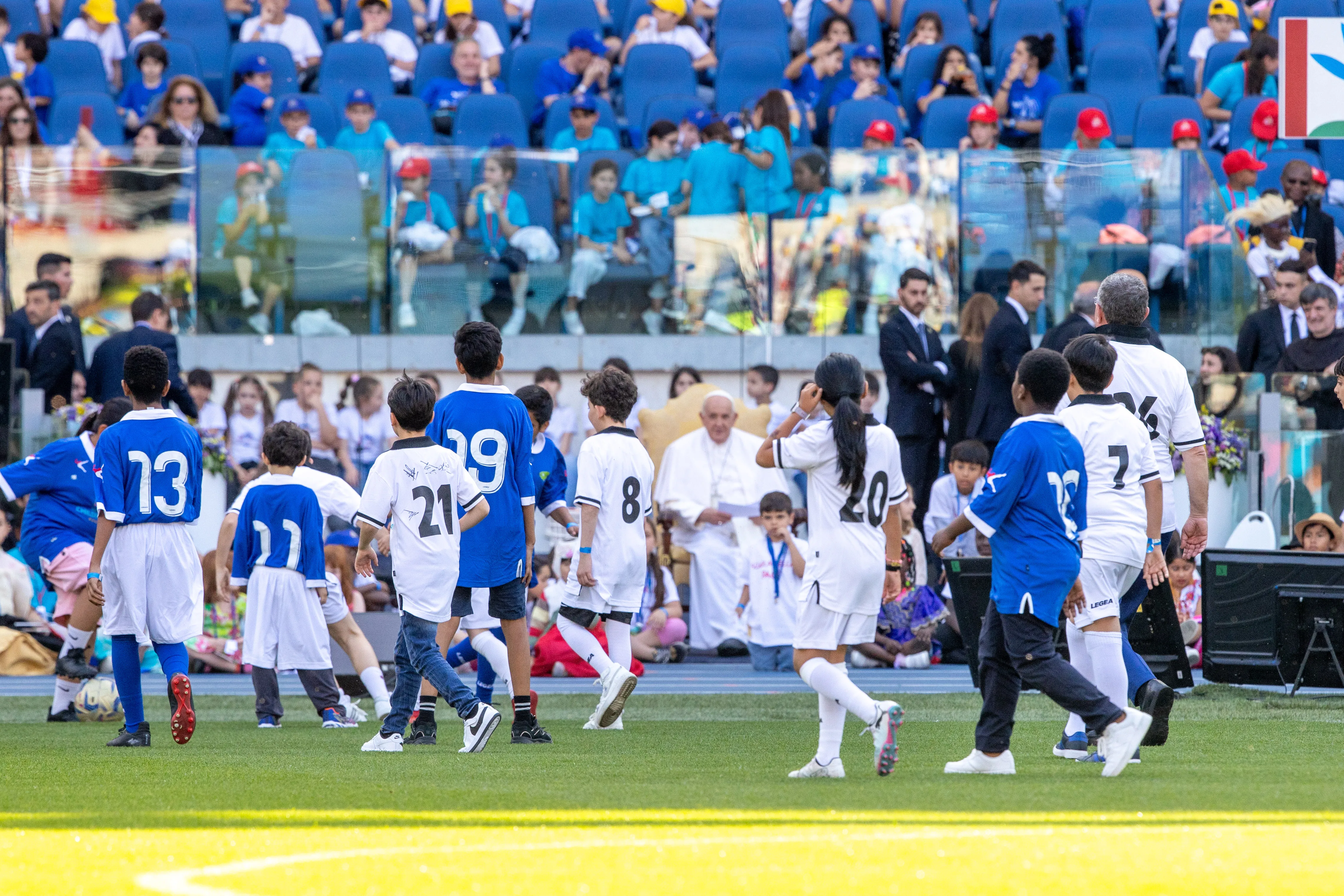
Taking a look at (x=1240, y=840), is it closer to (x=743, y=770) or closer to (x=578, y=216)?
(x=743, y=770)

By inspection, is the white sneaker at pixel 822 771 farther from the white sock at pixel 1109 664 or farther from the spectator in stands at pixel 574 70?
the spectator in stands at pixel 574 70

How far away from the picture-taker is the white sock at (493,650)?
9500 mm

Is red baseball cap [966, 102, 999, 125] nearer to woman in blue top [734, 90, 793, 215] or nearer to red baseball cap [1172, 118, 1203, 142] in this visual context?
red baseball cap [1172, 118, 1203, 142]

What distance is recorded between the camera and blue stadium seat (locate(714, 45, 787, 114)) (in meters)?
19.1

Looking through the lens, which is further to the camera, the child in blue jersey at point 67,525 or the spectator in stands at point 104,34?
the spectator in stands at point 104,34

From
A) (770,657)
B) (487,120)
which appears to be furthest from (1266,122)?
(770,657)

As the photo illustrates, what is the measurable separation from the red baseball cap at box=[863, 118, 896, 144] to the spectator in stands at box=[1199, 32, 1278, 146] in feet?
12.9

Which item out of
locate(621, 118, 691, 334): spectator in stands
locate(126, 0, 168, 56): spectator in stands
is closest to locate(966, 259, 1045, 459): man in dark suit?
locate(621, 118, 691, 334): spectator in stands

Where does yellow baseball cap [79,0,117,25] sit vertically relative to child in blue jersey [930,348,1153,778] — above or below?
above

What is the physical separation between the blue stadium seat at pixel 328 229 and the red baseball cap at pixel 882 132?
446 centimetres

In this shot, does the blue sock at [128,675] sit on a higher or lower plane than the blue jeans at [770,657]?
higher

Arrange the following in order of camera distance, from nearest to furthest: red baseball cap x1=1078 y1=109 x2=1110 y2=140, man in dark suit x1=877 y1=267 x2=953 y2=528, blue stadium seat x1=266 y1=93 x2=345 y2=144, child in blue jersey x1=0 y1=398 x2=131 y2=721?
1. child in blue jersey x1=0 y1=398 x2=131 y2=721
2. man in dark suit x1=877 y1=267 x2=953 y2=528
3. red baseball cap x1=1078 y1=109 x2=1110 y2=140
4. blue stadium seat x1=266 y1=93 x2=345 y2=144

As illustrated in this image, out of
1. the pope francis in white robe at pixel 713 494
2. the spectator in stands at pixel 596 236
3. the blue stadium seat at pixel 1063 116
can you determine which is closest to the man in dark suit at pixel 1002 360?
A: the pope francis in white robe at pixel 713 494

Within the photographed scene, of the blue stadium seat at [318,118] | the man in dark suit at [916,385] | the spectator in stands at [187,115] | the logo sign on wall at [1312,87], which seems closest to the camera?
the logo sign on wall at [1312,87]
